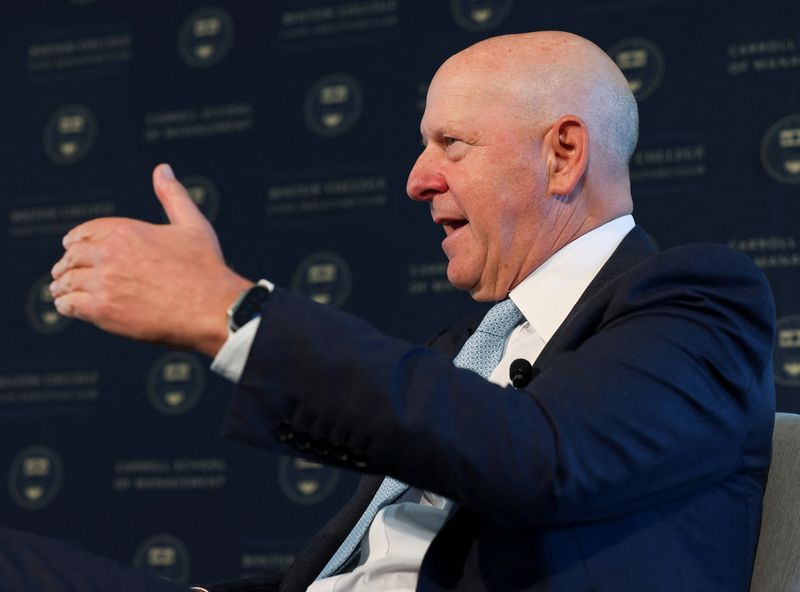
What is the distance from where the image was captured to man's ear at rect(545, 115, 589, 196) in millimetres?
1771

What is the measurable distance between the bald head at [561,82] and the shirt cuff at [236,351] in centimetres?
86

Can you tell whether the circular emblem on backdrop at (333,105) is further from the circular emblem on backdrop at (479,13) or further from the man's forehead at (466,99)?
the man's forehead at (466,99)

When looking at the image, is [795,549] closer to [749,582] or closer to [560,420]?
[749,582]

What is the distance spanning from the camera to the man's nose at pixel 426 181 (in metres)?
1.85

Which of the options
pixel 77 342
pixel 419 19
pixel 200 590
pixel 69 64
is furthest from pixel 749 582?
pixel 69 64

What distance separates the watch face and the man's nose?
2.64 feet

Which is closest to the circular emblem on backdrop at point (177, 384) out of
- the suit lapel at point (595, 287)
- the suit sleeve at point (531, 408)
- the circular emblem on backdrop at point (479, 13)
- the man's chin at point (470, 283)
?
the circular emblem on backdrop at point (479, 13)

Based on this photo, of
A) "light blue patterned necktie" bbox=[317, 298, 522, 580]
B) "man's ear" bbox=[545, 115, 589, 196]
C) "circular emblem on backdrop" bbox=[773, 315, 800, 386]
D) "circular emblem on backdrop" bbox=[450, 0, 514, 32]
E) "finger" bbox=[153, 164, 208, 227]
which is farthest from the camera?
"circular emblem on backdrop" bbox=[450, 0, 514, 32]

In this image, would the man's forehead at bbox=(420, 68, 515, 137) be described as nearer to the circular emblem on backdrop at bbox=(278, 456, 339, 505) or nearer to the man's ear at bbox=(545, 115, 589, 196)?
the man's ear at bbox=(545, 115, 589, 196)

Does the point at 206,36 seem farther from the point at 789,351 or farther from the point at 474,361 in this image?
the point at 474,361

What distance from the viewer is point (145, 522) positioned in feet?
11.4

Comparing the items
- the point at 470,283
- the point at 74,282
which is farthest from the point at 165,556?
Result: the point at 74,282

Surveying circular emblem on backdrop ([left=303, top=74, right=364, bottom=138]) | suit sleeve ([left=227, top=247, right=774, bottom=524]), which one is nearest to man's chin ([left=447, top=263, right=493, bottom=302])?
suit sleeve ([left=227, top=247, right=774, bottom=524])

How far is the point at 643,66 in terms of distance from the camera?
2.99 metres
